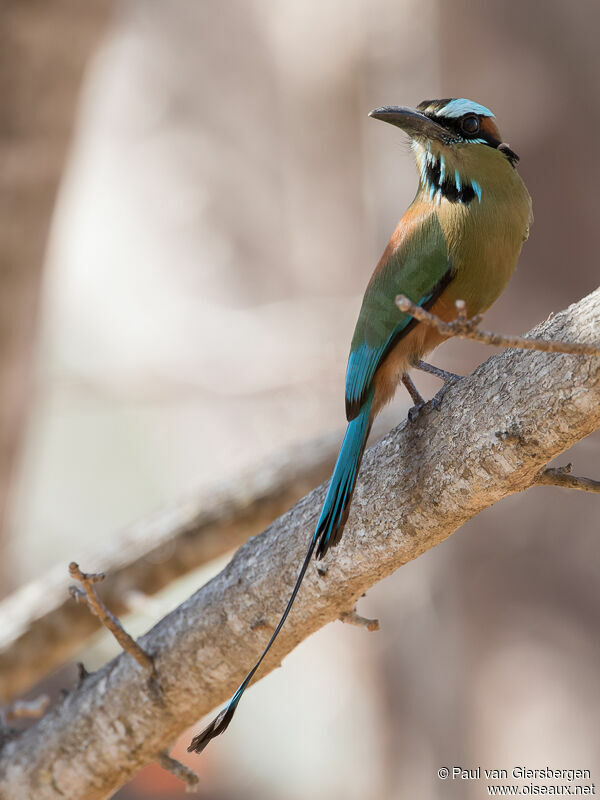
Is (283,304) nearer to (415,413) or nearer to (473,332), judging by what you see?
(415,413)

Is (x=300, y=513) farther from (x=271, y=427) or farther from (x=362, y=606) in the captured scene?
(x=271, y=427)

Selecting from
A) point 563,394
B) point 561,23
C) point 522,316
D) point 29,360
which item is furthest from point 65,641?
point 561,23

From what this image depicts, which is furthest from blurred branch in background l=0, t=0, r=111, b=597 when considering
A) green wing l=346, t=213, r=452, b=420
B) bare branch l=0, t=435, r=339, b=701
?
green wing l=346, t=213, r=452, b=420

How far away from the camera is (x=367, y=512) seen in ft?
5.46

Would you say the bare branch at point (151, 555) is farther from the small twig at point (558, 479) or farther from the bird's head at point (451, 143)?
the small twig at point (558, 479)

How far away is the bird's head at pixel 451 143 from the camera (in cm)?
201

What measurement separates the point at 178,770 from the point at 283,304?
452cm

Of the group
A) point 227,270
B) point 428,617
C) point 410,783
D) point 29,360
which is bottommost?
point 410,783

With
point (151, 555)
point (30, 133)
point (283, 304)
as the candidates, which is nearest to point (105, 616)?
point (151, 555)

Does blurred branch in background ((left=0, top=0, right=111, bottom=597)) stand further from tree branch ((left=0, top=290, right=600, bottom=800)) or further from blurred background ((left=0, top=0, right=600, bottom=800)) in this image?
tree branch ((left=0, top=290, right=600, bottom=800))

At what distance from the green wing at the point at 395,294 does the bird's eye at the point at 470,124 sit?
28 cm

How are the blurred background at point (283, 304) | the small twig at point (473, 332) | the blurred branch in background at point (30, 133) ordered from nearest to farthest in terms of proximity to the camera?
1. the small twig at point (473, 332)
2. the blurred branch in background at point (30, 133)
3. the blurred background at point (283, 304)

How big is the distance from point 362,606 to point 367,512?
4072mm

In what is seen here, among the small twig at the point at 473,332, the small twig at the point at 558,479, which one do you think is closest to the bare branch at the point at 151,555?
the small twig at the point at 558,479
